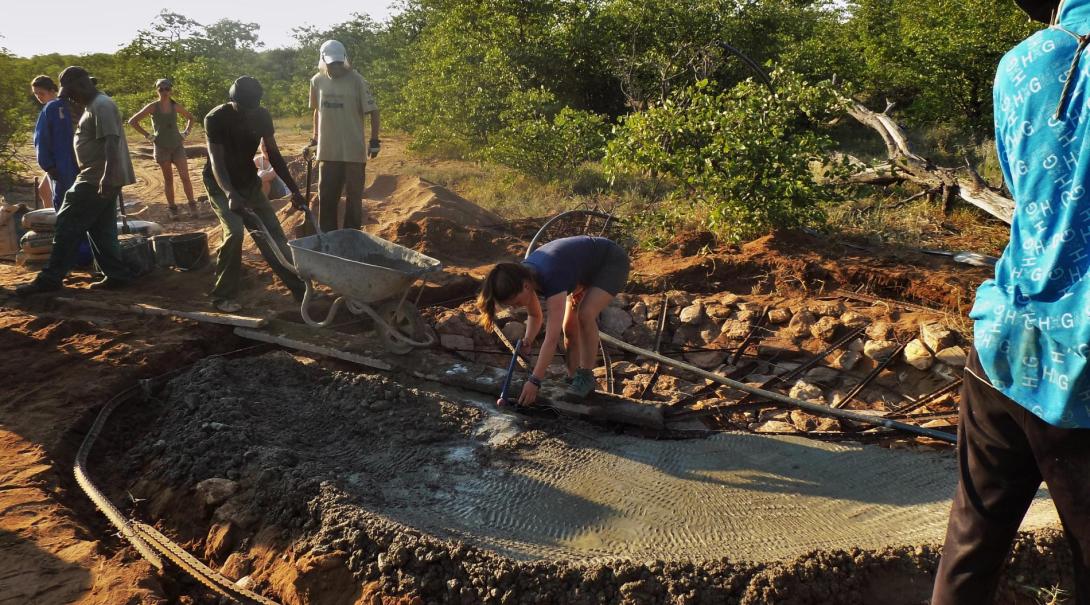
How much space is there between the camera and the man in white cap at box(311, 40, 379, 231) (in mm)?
6969

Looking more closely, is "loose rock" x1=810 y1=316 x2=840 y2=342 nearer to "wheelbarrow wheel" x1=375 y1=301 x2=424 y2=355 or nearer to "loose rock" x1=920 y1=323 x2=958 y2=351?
"loose rock" x1=920 y1=323 x2=958 y2=351

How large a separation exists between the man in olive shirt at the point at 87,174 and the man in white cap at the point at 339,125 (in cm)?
166

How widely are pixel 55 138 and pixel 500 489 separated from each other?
5.97 m

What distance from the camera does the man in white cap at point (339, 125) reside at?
697 centimetres

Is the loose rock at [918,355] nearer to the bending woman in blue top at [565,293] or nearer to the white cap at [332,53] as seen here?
the bending woman in blue top at [565,293]

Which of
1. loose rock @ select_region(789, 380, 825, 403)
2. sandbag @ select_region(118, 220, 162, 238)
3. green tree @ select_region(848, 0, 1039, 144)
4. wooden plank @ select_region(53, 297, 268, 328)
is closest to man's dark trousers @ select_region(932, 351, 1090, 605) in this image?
loose rock @ select_region(789, 380, 825, 403)

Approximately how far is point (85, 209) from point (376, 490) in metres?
4.52

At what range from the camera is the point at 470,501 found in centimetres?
390

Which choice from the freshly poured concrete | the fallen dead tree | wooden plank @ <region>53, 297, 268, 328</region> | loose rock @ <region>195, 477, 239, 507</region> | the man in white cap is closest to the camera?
the freshly poured concrete

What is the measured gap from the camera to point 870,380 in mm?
5191

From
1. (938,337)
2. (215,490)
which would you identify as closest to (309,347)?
(215,490)

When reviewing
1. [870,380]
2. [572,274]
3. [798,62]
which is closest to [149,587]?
[572,274]

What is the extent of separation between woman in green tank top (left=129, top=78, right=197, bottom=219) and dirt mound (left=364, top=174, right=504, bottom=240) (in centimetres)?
253

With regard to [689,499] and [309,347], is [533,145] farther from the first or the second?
[689,499]
